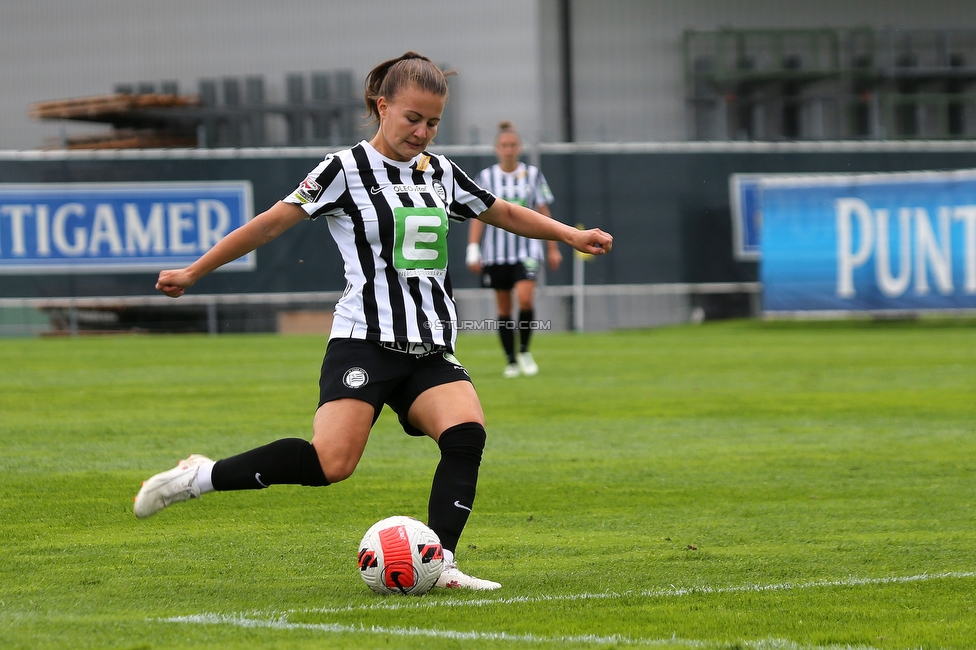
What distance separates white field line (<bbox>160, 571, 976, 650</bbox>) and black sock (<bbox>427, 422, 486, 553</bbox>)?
0.93 feet

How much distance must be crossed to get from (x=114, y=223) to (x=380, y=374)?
15053mm

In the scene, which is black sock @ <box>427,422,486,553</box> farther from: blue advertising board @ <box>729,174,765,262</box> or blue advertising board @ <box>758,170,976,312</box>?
blue advertising board @ <box>729,174,765,262</box>

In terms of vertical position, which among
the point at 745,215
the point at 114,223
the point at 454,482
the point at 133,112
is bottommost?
the point at 454,482

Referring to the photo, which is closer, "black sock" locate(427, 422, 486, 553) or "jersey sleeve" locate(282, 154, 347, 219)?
"black sock" locate(427, 422, 486, 553)

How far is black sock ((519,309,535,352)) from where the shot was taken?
11.5 metres

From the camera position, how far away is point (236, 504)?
5621 millimetres

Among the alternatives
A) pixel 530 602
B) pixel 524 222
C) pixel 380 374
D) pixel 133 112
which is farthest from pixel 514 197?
pixel 133 112

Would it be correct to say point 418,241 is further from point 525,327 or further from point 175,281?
point 525,327

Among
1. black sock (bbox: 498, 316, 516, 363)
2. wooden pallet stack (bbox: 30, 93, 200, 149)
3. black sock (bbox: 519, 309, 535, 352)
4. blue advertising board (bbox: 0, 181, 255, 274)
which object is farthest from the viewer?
wooden pallet stack (bbox: 30, 93, 200, 149)

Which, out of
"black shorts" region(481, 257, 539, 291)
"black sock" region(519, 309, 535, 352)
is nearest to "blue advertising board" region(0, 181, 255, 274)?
A: "black shorts" region(481, 257, 539, 291)

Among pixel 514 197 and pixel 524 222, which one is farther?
pixel 514 197

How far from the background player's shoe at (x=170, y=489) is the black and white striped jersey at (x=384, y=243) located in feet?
2.17

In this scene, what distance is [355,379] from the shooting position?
412 cm

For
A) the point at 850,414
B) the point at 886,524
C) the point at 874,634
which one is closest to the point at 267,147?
the point at 850,414
